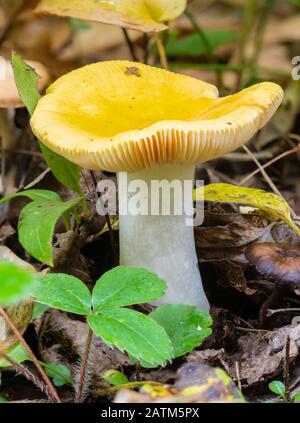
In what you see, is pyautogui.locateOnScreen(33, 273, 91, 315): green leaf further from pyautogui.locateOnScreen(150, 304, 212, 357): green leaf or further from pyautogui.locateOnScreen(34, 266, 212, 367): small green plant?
pyautogui.locateOnScreen(150, 304, 212, 357): green leaf

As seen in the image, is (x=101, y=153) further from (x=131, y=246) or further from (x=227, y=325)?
(x=227, y=325)

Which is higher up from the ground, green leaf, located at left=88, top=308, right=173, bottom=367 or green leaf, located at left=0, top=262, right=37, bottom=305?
green leaf, located at left=0, top=262, right=37, bottom=305

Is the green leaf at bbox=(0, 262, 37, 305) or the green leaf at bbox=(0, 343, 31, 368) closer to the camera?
the green leaf at bbox=(0, 262, 37, 305)

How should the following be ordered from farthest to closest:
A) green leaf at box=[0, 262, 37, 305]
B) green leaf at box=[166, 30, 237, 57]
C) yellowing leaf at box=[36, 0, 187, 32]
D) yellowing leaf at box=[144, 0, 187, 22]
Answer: green leaf at box=[166, 30, 237, 57] → yellowing leaf at box=[144, 0, 187, 22] → yellowing leaf at box=[36, 0, 187, 32] → green leaf at box=[0, 262, 37, 305]

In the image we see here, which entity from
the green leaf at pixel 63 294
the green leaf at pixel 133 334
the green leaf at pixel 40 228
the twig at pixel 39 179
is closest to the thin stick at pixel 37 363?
the green leaf at pixel 63 294

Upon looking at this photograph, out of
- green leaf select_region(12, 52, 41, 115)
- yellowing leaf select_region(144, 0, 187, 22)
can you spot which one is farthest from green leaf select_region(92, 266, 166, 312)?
yellowing leaf select_region(144, 0, 187, 22)
